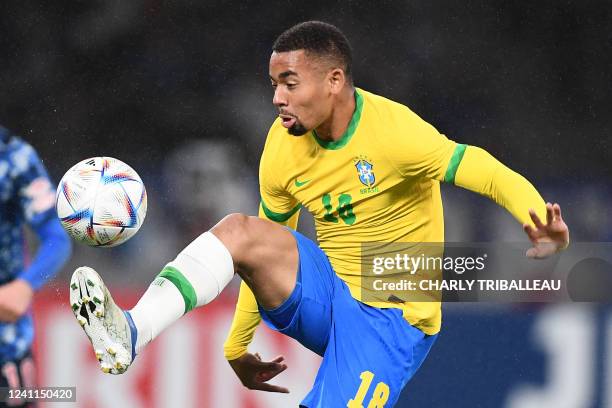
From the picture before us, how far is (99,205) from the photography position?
11.2ft

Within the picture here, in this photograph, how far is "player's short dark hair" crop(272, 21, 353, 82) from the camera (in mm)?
3512

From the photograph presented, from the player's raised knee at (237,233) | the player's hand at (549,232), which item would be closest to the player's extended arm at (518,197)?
the player's hand at (549,232)

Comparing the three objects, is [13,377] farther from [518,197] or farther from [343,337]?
[518,197]

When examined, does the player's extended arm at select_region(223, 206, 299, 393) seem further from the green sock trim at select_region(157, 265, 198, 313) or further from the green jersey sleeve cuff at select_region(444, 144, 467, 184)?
the green sock trim at select_region(157, 265, 198, 313)

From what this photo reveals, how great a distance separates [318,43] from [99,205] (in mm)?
903

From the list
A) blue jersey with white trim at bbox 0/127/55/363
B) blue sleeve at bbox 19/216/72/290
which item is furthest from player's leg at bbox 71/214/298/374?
blue jersey with white trim at bbox 0/127/55/363

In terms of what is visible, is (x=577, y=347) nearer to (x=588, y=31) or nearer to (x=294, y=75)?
(x=588, y=31)

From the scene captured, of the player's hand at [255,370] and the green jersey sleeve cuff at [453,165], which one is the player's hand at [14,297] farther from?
the green jersey sleeve cuff at [453,165]

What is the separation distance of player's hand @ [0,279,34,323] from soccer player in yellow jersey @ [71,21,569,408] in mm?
1034

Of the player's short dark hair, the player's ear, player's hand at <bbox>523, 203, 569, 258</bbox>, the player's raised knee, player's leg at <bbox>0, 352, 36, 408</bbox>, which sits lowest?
player's leg at <bbox>0, 352, 36, 408</bbox>

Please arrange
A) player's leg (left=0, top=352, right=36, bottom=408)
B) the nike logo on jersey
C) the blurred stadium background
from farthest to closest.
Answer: the blurred stadium background
player's leg (left=0, top=352, right=36, bottom=408)
the nike logo on jersey

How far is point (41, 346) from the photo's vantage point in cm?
514

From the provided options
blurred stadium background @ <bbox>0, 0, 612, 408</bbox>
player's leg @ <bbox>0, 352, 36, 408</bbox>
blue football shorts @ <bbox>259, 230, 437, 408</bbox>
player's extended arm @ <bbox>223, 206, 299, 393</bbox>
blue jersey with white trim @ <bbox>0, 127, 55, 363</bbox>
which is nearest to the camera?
blue football shorts @ <bbox>259, 230, 437, 408</bbox>

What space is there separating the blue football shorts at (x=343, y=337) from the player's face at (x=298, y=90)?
43 centimetres
